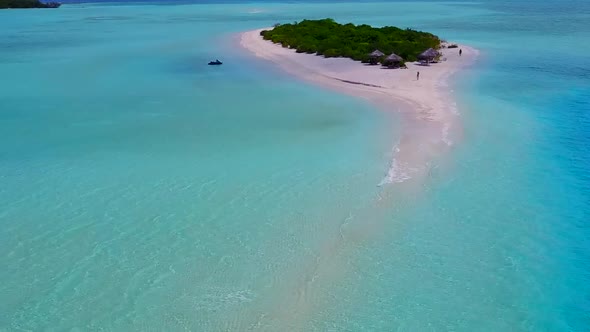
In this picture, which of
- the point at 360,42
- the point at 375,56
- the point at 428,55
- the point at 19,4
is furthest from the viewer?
the point at 19,4

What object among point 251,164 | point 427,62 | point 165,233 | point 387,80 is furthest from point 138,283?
point 427,62

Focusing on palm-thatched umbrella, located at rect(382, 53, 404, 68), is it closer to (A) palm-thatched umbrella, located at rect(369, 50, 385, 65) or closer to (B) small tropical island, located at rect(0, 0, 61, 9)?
(A) palm-thatched umbrella, located at rect(369, 50, 385, 65)

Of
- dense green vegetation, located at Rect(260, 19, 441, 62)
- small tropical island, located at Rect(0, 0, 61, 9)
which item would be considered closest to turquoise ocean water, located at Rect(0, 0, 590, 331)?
dense green vegetation, located at Rect(260, 19, 441, 62)

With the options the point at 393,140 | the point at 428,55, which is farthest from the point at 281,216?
the point at 428,55

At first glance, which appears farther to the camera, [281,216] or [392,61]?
[392,61]

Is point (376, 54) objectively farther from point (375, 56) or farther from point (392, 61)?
point (392, 61)

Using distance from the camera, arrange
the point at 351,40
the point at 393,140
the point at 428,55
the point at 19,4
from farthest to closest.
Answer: the point at 19,4
the point at 351,40
the point at 428,55
the point at 393,140
